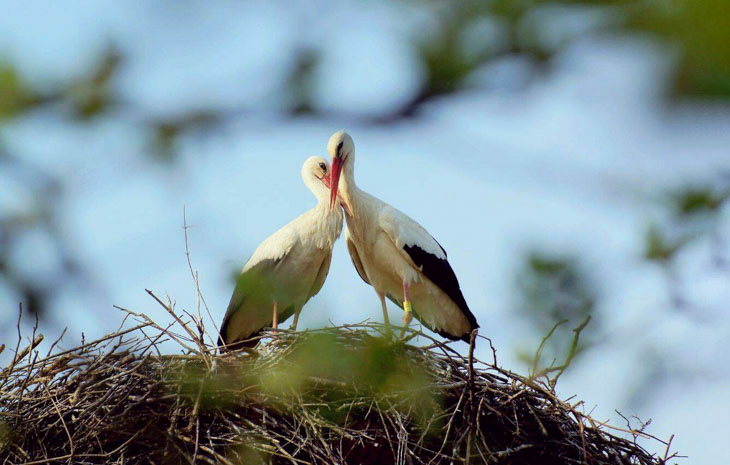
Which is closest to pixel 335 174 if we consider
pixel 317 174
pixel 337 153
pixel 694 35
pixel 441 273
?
pixel 337 153

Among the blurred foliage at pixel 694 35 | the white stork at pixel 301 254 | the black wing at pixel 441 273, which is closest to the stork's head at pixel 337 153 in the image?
the white stork at pixel 301 254

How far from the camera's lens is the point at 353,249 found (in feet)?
19.6

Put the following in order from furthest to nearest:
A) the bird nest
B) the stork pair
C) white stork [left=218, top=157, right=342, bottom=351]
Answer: the stork pair → white stork [left=218, top=157, right=342, bottom=351] → the bird nest

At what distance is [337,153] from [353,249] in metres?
0.66

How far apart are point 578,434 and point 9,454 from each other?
2607 mm

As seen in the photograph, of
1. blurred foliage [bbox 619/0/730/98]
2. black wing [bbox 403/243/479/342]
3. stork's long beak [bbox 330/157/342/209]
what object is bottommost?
blurred foliage [bbox 619/0/730/98]

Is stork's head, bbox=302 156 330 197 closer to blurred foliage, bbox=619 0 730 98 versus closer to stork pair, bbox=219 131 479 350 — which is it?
stork pair, bbox=219 131 479 350

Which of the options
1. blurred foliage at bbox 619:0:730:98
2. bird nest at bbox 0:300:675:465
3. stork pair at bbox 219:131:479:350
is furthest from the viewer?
stork pair at bbox 219:131:479:350

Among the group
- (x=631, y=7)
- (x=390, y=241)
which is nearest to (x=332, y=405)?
(x=390, y=241)

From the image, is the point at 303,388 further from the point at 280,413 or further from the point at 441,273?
the point at 441,273

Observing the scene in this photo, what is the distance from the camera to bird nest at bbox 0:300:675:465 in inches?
157

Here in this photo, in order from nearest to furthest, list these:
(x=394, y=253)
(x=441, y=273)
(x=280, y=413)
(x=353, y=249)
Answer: (x=280, y=413) → (x=394, y=253) → (x=441, y=273) → (x=353, y=249)

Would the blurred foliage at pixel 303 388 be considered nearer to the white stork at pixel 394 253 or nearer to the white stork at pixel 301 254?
the white stork at pixel 301 254

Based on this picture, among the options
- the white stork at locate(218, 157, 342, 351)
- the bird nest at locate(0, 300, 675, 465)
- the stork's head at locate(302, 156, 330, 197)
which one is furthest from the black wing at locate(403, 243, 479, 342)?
the bird nest at locate(0, 300, 675, 465)
